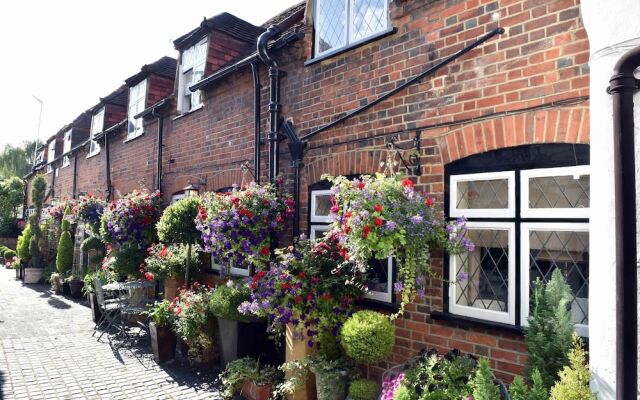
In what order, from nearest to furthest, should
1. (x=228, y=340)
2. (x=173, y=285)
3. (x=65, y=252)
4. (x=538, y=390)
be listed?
(x=538, y=390)
(x=228, y=340)
(x=173, y=285)
(x=65, y=252)

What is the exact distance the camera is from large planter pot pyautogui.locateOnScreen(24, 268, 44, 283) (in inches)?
632

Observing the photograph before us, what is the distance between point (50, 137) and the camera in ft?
76.4

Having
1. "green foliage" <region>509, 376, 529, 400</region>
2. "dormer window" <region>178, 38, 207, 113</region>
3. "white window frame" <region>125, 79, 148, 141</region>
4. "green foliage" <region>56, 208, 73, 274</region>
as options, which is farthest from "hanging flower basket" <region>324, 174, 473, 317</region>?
"green foliage" <region>56, 208, 73, 274</region>

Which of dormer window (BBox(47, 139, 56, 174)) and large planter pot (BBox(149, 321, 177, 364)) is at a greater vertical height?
dormer window (BBox(47, 139, 56, 174))

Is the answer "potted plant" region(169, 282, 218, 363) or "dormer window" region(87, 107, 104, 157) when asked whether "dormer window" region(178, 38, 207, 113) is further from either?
"dormer window" region(87, 107, 104, 157)

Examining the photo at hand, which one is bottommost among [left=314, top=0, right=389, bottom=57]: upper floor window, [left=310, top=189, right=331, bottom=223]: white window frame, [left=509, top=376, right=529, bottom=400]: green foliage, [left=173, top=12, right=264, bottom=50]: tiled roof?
[left=509, top=376, right=529, bottom=400]: green foliage

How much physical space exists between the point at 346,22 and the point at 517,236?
11.1ft

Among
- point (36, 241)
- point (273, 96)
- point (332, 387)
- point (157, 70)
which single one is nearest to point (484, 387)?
point (332, 387)

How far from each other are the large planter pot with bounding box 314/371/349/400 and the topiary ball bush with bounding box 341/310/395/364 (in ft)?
1.72

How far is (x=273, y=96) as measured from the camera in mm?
6645

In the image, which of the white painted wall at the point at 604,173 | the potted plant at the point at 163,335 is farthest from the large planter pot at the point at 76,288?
the white painted wall at the point at 604,173

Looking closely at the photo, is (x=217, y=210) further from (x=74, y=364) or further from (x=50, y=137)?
(x=50, y=137)

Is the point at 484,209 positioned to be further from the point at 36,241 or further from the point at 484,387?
the point at 36,241

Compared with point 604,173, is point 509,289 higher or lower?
lower
